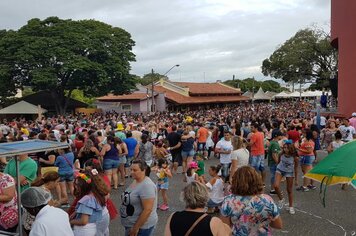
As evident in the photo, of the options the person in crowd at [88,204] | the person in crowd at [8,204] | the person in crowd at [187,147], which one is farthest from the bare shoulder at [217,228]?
the person in crowd at [187,147]

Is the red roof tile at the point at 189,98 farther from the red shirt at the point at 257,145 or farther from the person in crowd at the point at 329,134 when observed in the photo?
the red shirt at the point at 257,145

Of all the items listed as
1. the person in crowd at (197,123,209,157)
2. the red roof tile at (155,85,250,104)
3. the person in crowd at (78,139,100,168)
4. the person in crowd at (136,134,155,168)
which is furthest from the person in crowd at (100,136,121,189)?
the red roof tile at (155,85,250,104)

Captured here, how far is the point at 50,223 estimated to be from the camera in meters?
3.27

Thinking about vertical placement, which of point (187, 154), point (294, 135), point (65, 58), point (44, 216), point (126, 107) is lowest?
point (187, 154)

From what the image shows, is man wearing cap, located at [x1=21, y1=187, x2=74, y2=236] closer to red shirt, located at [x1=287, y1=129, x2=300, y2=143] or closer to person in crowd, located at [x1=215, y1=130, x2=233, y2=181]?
person in crowd, located at [x1=215, y1=130, x2=233, y2=181]

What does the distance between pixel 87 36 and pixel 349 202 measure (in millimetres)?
34989

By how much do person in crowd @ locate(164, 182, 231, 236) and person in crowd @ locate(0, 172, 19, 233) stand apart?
85.8 inches

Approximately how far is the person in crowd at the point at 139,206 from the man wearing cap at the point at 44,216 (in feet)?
3.26

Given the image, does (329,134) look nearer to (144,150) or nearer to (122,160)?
(144,150)

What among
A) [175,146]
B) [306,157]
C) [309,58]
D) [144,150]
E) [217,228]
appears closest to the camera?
[217,228]

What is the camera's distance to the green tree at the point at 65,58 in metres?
35.9

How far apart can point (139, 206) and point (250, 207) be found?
4.27 feet

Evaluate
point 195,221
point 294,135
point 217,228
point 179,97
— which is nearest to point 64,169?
point 195,221

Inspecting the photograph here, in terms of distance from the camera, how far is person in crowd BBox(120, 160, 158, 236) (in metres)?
4.26
